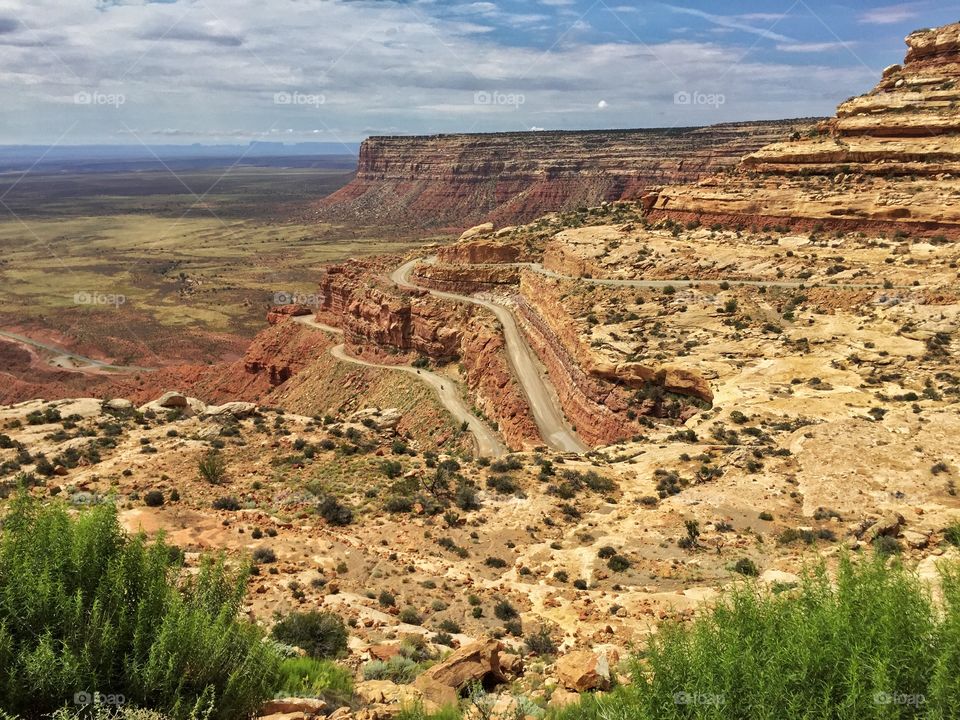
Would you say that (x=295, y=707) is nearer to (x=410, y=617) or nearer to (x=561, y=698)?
(x=561, y=698)

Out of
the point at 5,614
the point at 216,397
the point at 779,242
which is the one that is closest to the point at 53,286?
the point at 216,397

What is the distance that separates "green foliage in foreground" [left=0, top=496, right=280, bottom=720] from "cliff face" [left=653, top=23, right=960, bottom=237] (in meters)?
44.9

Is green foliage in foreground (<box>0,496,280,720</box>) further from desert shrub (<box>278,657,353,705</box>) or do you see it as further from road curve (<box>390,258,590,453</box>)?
road curve (<box>390,258,590,453</box>)

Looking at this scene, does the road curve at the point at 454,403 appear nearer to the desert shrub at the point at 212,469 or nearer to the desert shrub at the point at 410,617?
the desert shrub at the point at 212,469

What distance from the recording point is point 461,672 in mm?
9672

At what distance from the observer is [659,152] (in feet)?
519

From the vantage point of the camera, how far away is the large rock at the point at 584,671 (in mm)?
9617

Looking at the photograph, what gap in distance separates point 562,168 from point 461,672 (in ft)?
572

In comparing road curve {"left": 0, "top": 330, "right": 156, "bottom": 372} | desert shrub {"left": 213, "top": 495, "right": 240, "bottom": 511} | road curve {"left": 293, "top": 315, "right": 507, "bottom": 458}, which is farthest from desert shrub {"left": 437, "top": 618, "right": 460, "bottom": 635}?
road curve {"left": 0, "top": 330, "right": 156, "bottom": 372}

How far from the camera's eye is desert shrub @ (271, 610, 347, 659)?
11.0m

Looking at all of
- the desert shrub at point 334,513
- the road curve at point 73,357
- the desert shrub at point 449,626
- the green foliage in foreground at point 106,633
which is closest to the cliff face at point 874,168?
the desert shrub at point 334,513

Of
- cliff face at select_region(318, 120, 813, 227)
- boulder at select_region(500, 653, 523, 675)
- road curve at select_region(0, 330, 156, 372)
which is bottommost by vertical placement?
road curve at select_region(0, 330, 156, 372)

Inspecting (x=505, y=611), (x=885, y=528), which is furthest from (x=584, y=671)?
(x=885, y=528)

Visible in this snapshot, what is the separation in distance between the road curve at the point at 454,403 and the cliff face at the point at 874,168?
23.6 m
